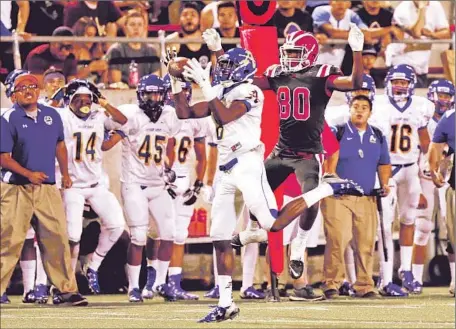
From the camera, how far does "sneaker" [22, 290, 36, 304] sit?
42.7 feet

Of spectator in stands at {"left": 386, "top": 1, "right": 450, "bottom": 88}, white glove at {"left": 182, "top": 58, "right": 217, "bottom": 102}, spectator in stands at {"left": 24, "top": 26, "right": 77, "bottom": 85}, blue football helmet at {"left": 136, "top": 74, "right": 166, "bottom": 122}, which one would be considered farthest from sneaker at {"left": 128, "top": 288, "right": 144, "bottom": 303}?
spectator in stands at {"left": 386, "top": 1, "right": 450, "bottom": 88}

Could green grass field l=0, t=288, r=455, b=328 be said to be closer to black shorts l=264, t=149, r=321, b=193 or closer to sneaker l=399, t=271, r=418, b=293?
sneaker l=399, t=271, r=418, b=293

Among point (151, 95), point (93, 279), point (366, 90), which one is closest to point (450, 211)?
point (366, 90)

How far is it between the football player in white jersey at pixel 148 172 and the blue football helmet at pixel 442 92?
2.52 metres

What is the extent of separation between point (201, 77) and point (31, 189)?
2587mm

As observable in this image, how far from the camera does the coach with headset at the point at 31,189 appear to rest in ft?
39.8

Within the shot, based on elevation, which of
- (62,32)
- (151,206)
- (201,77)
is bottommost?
(151,206)

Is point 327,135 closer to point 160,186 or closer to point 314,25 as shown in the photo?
point 160,186

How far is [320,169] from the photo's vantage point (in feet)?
39.5

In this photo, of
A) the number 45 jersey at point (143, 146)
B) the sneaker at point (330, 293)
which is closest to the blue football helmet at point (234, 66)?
the number 45 jersey at point (143, 146)

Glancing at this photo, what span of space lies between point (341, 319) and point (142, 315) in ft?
5.08

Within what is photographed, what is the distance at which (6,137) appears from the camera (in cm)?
1219

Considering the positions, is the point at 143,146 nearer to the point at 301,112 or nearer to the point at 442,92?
the point at 301,112

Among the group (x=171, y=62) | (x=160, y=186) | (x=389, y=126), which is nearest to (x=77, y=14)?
(x=160, y=186)
